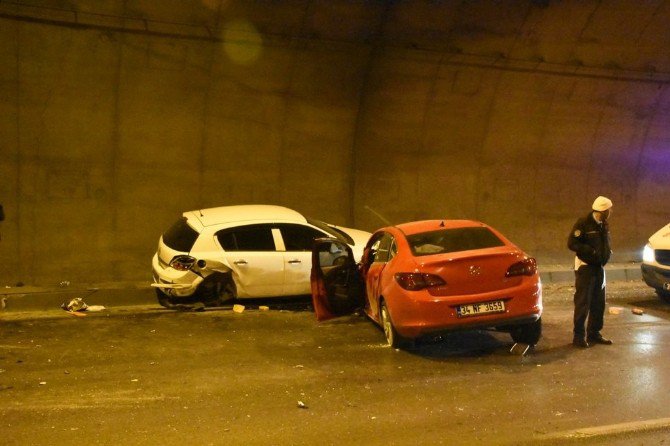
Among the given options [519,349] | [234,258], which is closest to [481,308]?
[519,349]

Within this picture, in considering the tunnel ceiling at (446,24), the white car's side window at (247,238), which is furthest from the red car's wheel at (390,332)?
the tunnel ceiling at (446,24)

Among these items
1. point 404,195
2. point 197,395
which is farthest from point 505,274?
point 404,195

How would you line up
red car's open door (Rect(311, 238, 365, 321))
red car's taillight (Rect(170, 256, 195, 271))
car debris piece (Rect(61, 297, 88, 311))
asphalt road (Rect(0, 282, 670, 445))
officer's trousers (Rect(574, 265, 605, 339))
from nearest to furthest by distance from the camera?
asphalt road (Rect(0, 282, 670, 445)) → officer's trousers (Rect(574, 265, 605, 339)) → red car's open door (Rect(311, 238, 365, 321)) → red car's taillight (Rect(170, 256, 195, 271)) → car debris piece (Rect(61, 297, 88, 311))

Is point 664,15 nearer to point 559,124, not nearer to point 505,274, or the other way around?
point 559,124

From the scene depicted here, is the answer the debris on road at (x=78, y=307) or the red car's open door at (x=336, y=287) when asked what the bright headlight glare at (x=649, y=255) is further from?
the debris on road at (x=78, y=307)

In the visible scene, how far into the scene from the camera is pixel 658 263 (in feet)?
34.1

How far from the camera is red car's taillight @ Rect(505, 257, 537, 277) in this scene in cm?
758

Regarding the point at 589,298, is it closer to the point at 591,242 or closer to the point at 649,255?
the point at 591,242

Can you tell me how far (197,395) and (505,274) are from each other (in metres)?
3.31

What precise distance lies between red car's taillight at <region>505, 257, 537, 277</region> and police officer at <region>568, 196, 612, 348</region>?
640 mm

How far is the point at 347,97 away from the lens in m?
13.4

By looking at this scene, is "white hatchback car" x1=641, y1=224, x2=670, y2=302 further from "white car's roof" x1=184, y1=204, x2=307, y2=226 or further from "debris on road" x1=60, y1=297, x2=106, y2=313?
"debris on road" x1=60, y1=297, x2=106, y2=313

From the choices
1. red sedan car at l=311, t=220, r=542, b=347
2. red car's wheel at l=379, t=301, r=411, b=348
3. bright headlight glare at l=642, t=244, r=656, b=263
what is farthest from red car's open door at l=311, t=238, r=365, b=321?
bright headlight glare at l=642, t=244, r=656, b=263

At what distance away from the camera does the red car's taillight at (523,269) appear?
7582mm
